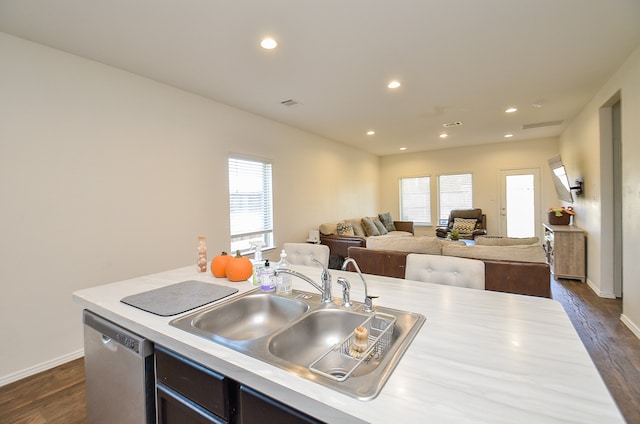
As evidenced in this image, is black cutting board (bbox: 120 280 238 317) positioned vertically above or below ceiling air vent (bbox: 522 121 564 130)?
below

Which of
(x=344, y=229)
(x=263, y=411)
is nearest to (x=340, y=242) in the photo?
(x=344, y=229)

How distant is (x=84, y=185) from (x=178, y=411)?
2339mm

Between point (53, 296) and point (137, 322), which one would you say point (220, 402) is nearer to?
point (137, 322)

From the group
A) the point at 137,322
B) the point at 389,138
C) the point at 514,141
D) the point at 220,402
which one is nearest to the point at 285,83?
the point at 137,322

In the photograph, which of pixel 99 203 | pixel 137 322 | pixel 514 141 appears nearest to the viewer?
pixel 137 322

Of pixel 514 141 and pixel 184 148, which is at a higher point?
pixel 514 141

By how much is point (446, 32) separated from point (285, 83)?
166 centimetres

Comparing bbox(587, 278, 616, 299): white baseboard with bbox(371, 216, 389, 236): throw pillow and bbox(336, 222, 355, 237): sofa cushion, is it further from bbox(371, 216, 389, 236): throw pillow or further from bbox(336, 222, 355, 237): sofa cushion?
bbox(371, 216, 389, 236): throw pillow

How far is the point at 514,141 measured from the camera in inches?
267

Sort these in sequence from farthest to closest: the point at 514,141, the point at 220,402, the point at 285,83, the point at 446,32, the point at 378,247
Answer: the point at 514,141
the point at 378,247
the point at 285,83
the point at 446,32
the point at 220,402

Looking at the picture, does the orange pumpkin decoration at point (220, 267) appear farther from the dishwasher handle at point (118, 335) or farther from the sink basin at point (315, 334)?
the sink basin at point (315, 334)

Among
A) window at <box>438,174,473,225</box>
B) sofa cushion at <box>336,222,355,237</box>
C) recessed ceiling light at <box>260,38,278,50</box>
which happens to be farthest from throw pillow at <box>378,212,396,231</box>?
recessed ceiling light at <box>260,38,278,50</box>

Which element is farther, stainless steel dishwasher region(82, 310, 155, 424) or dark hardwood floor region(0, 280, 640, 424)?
dark hardwood floor region(0, 280, 640, 424)

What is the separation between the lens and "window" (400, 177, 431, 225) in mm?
7910
